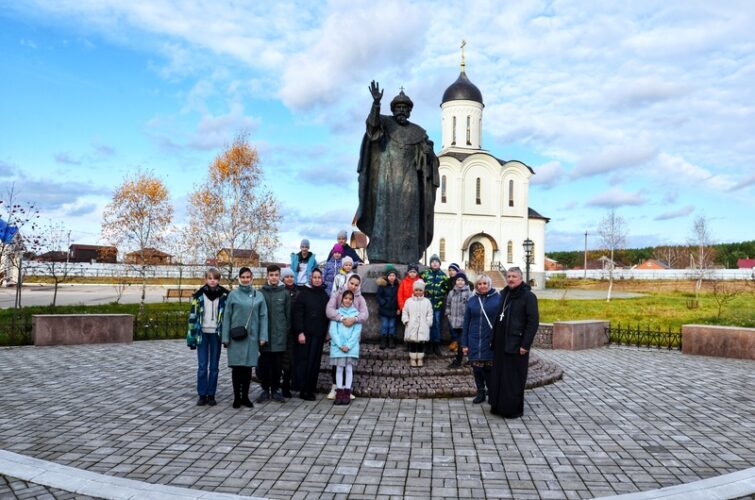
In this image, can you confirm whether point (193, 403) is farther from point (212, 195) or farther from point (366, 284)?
point (212, 195)

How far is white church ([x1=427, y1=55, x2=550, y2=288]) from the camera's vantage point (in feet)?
150

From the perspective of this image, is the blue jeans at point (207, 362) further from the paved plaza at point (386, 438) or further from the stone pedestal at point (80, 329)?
the stone pedestal at point (80, 329)

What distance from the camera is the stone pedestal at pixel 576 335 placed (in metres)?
13.6

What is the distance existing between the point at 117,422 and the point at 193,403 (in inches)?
44.9

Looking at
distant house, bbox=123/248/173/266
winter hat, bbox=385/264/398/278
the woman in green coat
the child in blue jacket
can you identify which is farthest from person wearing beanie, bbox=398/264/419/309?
distant house, bbox=123/248/173/266

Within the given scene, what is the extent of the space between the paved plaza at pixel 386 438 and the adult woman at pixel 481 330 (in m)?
0.45

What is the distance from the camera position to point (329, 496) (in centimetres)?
420

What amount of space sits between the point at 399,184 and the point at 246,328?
13.6 feet

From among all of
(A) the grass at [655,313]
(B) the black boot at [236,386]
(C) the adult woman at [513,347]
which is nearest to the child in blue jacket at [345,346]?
(B) the black boot at [236,386]

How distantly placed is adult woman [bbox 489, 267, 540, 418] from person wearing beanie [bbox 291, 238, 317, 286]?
11.9 ft

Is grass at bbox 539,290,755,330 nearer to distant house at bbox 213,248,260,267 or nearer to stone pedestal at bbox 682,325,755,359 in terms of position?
stone pedestal at bbox 682,325,755,359

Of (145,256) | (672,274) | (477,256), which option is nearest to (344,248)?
(145,256)

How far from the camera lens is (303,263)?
932 cm

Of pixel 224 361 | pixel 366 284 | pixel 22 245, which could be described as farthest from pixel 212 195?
pixel 366 284
